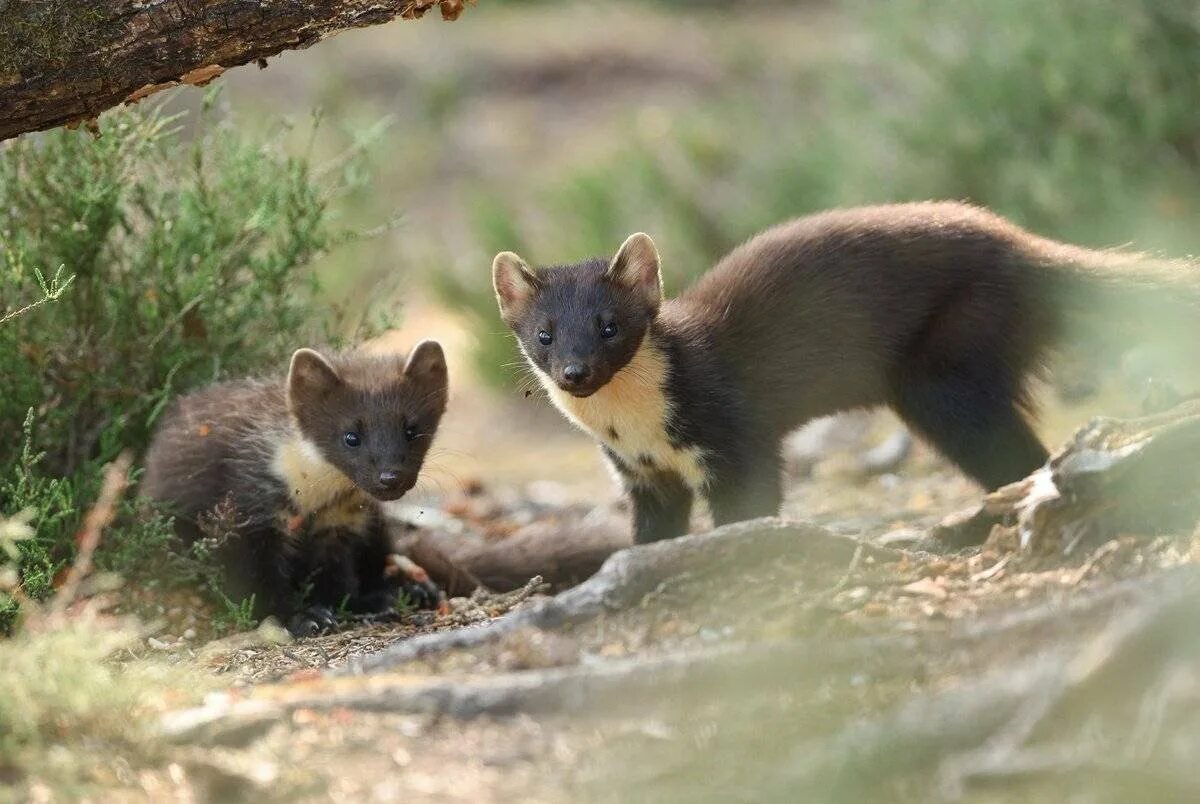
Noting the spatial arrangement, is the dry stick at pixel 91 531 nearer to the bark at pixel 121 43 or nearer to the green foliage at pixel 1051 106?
the bark at pixel 121 43

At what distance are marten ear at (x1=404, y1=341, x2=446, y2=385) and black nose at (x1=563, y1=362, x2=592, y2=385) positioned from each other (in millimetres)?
1166

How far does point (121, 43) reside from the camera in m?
5.50

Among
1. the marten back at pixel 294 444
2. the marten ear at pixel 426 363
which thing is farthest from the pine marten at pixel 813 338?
the marten back at pixel 294 444

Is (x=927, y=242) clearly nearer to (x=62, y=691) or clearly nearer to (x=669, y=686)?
(x=669, y=686)

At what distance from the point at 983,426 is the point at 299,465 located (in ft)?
10.1

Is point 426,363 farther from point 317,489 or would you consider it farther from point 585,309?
point 585,309

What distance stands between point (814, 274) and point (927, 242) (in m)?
0.50

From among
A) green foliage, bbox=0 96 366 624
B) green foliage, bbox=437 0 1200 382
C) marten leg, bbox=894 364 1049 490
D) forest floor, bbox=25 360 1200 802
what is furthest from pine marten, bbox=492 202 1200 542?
green foliage, bbox=437 0 1200 382

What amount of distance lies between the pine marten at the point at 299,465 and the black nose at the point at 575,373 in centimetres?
104

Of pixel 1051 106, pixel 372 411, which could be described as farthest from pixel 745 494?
pixel 1051 106

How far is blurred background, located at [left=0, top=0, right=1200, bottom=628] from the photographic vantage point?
7406mm

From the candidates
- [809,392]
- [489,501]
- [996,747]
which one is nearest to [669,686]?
[996,747]

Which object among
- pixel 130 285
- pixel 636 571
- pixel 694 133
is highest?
pixel 130 285

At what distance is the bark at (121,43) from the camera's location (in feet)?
17.9
